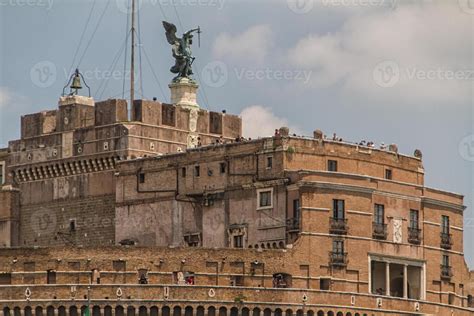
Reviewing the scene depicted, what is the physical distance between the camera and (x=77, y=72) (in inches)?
6206

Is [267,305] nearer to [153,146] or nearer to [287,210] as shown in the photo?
[287,210]

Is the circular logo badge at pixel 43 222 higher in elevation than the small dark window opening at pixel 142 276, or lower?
higher

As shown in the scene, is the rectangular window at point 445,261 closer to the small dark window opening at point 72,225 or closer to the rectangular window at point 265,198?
the rectangular window at point 265,198

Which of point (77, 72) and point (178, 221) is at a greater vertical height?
point (77, 72)

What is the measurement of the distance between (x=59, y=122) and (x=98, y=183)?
599cm

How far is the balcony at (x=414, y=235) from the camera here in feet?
481

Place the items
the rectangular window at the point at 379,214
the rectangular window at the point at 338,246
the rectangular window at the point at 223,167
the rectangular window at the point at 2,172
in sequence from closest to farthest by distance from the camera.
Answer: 1. the rectangular window at the point at 338,246
2. the rectangular window at the point at 379,214
3. the rectangular window at the point at 223,167
4. the rectangular window at the point at 2,172

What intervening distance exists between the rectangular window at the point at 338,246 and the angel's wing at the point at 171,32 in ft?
78.4

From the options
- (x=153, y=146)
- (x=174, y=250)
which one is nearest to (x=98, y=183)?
(x=153, y=146)

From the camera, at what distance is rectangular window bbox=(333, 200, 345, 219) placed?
466 ft

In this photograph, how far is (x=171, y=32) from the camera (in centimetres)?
15800

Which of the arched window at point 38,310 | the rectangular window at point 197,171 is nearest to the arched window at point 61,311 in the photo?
the arched window at point 38,310

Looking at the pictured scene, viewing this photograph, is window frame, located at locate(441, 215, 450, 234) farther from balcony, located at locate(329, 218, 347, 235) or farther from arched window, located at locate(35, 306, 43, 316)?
arched window, located at locate(35, 306, 43, 316)

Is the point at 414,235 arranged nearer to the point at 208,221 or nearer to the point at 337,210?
the point at 337,210
